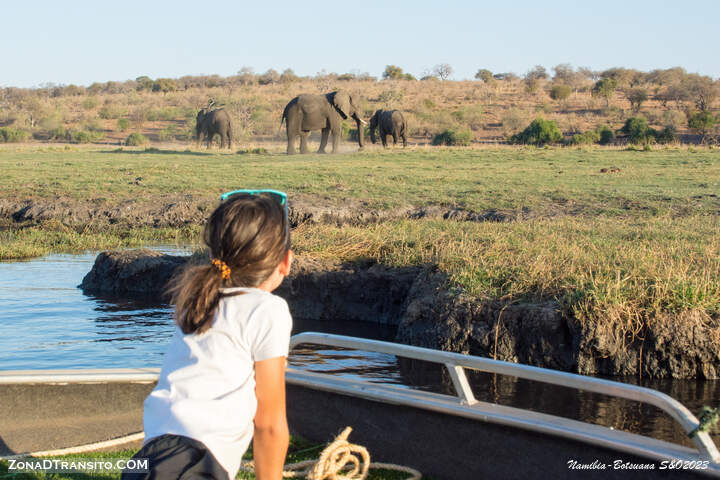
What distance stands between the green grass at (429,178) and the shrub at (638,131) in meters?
11.4

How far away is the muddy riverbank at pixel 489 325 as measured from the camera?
712 cm

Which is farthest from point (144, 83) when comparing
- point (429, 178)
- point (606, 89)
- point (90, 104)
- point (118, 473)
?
point (118, 473)

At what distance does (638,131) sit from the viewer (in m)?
40.9

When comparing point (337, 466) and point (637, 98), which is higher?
point (637, 98)

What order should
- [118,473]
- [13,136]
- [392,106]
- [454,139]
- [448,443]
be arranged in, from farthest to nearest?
[392,106] < [13,136] < [454,139] < [448,443] < [118,473]

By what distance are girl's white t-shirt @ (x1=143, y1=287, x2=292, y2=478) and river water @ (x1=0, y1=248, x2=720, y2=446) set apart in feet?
14.0

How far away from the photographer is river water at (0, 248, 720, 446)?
665 cm

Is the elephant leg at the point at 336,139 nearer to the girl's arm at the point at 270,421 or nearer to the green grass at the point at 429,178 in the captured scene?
the green grass at the point at 429,178

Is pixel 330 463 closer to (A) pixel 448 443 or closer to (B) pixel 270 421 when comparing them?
(A) pixel 448 443

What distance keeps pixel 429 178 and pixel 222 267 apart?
17.8 m

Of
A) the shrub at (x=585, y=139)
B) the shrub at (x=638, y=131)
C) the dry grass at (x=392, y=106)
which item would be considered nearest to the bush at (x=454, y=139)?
the shrub at (x=585, y=139)

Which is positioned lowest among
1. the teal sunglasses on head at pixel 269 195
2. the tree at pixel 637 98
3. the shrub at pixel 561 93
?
the teal sunglasses on head at pixel 269 195

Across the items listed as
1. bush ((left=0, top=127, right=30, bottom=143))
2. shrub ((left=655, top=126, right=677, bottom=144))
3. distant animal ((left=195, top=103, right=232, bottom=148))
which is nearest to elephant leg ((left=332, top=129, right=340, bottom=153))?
distant animal ((left=195, top=103, right=232, bottom=148))

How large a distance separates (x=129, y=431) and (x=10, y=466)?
0.75 m
